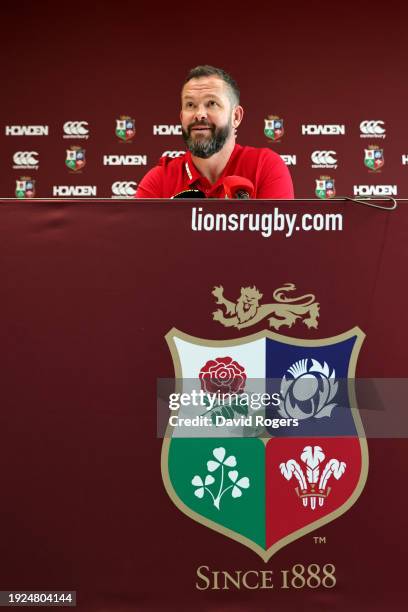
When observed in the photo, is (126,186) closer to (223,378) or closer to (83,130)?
(83,130)

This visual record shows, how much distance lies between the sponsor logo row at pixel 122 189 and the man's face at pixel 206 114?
6.57 feet

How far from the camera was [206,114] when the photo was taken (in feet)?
7.79

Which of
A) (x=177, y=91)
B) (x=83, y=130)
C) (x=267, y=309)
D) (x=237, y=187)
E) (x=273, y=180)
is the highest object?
(x=177, y=91)

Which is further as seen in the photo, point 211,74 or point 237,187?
point 211,74

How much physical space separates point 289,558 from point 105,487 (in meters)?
0.39

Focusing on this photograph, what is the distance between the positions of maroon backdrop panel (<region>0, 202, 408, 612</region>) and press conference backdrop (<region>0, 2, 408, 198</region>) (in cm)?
283

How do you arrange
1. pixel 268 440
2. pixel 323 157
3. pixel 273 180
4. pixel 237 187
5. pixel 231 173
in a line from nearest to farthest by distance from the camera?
1. pixel 268 440
2. pixel 237 187
3. pixel 273 180
4. pixel 231 173
5. pixel 323 157

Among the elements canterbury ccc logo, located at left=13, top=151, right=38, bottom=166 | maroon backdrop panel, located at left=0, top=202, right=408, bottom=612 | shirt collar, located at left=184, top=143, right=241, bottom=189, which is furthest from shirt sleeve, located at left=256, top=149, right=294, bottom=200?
canterbury ccc logo, located at left=13, top=151, right=38, bottom=166

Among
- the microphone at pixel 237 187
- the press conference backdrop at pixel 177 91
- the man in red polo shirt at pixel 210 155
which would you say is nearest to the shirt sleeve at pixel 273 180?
the man in red polo shirt at pixel 210 155

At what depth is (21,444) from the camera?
1563 mm

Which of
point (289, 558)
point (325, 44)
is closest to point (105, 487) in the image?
point (289, 558)

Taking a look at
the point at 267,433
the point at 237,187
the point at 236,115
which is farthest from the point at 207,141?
the point at 267,433

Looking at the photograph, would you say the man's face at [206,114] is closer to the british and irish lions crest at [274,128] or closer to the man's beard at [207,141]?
the man's beard at [207,141]

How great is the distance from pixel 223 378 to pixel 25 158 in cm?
317
